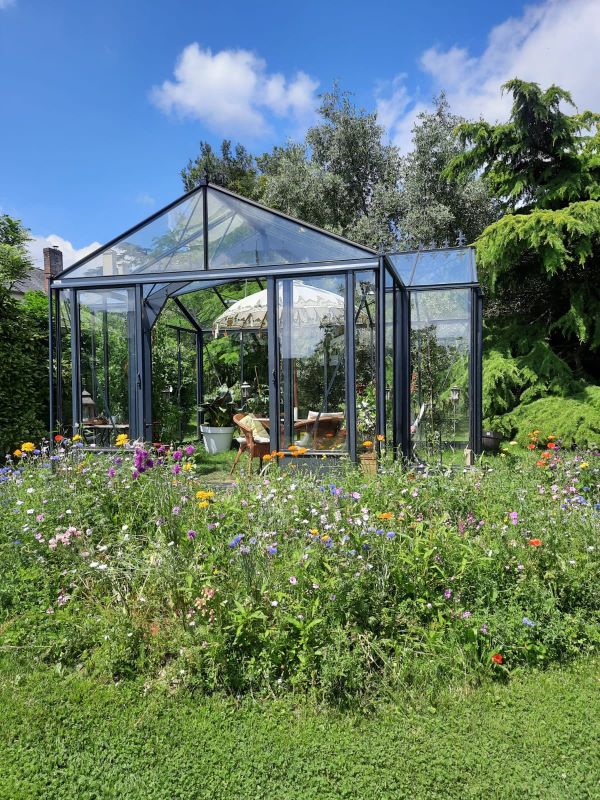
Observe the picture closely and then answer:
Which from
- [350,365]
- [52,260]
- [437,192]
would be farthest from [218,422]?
[437,192]

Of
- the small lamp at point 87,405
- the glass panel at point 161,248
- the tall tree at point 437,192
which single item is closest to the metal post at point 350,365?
the glass panel at point 161,248

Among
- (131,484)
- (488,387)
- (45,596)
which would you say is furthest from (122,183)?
(45,596)

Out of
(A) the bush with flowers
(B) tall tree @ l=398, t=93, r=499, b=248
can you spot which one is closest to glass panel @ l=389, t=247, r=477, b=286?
(A) the bush with flowers

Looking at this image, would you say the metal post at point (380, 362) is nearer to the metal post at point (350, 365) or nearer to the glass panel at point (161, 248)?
the metal post at point (350, 365)

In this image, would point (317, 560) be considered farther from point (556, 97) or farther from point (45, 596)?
point (556, 97)

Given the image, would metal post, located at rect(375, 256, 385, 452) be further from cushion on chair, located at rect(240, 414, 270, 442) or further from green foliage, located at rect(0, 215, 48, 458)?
green foliage, located at rect(0, 215, 48, 458)

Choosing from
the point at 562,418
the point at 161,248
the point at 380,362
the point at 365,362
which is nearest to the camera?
the point at 380,362

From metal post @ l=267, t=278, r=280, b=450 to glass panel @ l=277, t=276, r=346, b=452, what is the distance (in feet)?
0.18

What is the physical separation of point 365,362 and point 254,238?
1703 mm

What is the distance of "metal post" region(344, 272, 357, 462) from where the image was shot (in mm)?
5387

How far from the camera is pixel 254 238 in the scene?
232 inches

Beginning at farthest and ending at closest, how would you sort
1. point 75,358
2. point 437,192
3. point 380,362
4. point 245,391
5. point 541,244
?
point 437,192 → point 245,391 → point 541,244 → point 75,358 → point 380,362

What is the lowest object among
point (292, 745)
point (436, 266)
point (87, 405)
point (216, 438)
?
point (292, 745)

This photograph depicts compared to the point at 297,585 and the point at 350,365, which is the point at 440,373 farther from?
the point at 297,585
